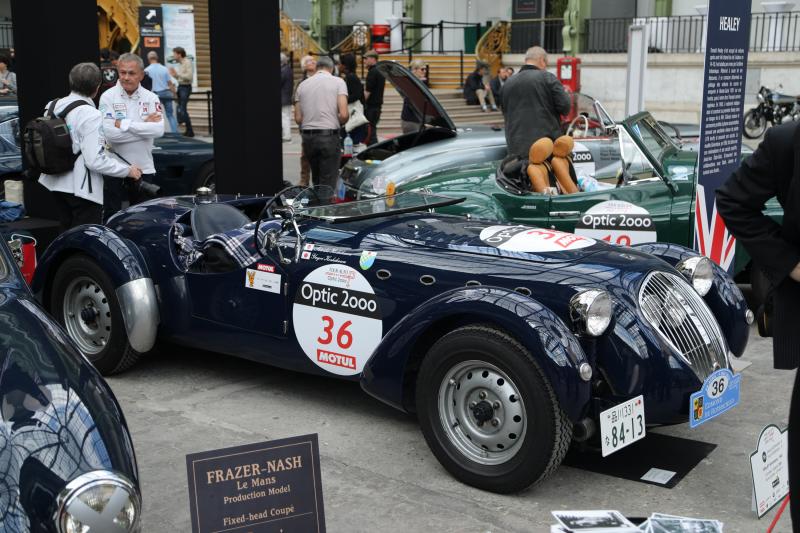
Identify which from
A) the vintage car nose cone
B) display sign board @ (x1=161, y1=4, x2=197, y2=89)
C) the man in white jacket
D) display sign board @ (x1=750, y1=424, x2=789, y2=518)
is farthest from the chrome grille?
display sign board @ (x1=161, y1=4, x2=197, y2=89)

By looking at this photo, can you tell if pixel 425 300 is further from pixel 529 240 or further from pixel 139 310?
pixel 139 310

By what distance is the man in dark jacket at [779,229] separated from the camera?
9.87ft

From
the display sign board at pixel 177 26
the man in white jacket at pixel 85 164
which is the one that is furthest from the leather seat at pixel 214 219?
the display sign board at pixel 177 26

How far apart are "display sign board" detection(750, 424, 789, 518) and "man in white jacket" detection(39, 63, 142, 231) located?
4868 millimetres

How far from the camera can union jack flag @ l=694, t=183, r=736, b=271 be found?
6703 millimetres

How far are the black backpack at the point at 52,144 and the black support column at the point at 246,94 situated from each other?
1.47 m

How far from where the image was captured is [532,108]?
8773mm

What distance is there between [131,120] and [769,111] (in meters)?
18.1

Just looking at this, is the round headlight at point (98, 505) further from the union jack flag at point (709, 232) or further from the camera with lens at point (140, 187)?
the camera with lens at point (140, 187)

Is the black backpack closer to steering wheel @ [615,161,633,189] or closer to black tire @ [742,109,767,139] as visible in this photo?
steering wheel @ [615,161,633,189]

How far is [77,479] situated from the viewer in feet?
9.64

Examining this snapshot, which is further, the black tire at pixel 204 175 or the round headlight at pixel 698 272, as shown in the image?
the black tire at pixel 204 175

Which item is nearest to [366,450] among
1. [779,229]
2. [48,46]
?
[779,229]

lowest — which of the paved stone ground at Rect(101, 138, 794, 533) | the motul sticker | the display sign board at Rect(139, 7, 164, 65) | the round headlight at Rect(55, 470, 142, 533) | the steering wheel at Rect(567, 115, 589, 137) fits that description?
the paved stone ground at Rect(101, 138, 794, 533)
